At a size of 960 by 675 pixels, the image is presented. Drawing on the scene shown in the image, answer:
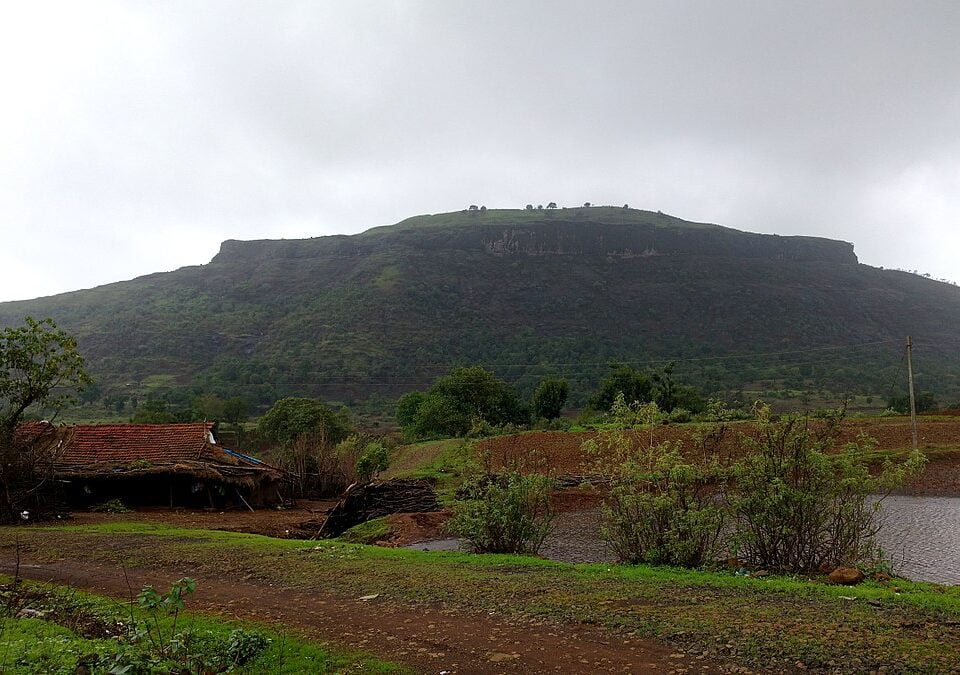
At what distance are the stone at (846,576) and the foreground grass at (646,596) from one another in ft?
1.32

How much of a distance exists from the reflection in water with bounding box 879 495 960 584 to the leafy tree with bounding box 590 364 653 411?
25661 millimetres

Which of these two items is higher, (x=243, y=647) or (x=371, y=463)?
(x=243, y=647)

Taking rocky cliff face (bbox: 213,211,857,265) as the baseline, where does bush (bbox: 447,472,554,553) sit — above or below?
below

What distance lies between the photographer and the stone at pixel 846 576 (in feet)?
33.6

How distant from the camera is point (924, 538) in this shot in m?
15.2

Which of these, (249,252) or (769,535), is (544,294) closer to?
(249,252)

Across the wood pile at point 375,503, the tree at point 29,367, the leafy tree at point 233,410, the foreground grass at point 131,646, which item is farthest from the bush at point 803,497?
the leafy tree at point 233,410

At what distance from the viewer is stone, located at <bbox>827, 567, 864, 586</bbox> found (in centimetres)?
1023

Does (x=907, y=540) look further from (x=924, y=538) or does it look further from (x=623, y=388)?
(x=623, y=388)

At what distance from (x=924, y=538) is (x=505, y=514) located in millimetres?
10062

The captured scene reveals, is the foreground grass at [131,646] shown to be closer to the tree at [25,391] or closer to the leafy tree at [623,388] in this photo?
the tree at [25,391]

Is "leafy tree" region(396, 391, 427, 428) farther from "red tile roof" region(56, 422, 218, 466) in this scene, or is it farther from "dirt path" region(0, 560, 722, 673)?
"dirt path" region(0, 560, 722, 673)

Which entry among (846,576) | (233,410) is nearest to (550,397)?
(233,410)

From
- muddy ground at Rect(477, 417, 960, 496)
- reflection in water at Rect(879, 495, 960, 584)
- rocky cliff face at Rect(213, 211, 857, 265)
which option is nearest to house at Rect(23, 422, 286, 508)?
muddy ground at Rect(477, 417, 960, 496)
